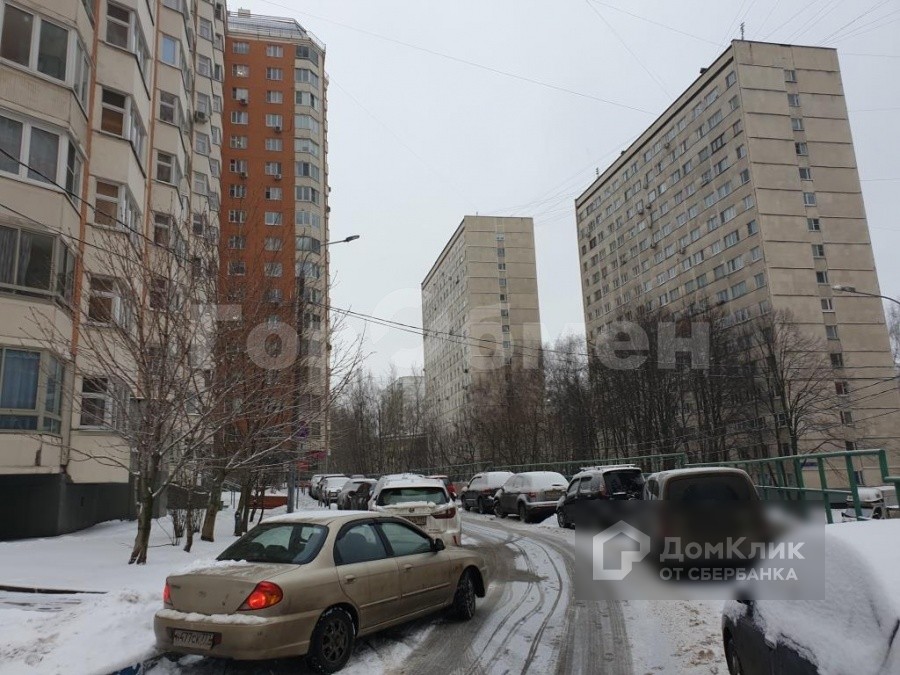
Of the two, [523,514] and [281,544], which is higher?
[281,544]

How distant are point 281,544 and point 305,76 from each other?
62758 mm

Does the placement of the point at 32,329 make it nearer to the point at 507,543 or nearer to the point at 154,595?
the point at 154,595

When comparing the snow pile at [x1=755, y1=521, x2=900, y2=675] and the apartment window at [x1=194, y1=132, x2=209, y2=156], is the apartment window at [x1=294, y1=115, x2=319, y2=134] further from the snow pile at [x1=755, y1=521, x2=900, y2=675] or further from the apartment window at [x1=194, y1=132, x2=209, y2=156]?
the snow pile at [x1=755, y1=521, x2=900, y2=675]

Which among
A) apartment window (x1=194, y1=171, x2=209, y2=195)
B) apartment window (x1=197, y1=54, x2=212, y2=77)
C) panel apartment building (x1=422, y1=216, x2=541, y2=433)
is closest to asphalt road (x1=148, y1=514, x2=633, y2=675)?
apartment window (x1=194, y1=171, x2=209, y2=195)

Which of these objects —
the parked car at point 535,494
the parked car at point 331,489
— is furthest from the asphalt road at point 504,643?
the parked car at point 331,489

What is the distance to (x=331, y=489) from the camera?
3612 cm

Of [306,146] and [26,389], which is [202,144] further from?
[26,389]

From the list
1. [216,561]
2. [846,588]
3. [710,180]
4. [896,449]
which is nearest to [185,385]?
[216,561]

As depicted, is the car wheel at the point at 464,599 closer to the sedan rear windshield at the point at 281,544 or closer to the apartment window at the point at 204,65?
the sedan rear windshield at the point at 281,544

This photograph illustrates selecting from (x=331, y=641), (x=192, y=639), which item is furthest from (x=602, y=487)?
(x=192, y=639)

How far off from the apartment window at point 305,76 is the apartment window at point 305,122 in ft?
13.3

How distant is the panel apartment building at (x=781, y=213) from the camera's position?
5344 centimetres

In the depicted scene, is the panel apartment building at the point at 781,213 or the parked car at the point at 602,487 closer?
the parked car at the point at 602,487

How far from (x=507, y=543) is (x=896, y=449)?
46.4 metres
